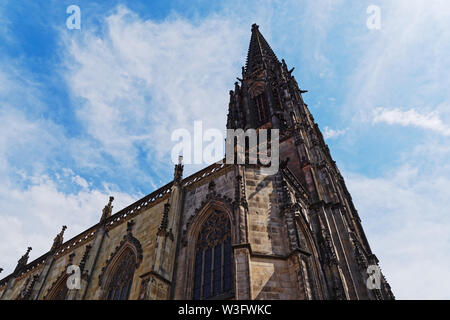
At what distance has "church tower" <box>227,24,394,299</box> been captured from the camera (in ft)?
37.0

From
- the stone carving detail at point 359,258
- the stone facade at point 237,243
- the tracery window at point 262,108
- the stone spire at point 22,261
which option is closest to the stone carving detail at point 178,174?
the stone facade at point 237,243

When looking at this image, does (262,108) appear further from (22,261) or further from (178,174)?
(22,261)

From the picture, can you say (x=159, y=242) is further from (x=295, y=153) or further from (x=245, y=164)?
(x=295, y=153)

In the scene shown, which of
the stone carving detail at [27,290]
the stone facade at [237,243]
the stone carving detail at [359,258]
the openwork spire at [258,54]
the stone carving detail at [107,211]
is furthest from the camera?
the openwork spire at [258,54]

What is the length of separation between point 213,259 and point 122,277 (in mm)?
4810

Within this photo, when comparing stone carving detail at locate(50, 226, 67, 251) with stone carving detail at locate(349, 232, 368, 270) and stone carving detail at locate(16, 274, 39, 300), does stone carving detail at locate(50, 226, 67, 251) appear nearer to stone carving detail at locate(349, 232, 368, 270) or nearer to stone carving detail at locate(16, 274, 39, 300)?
stone carving detail at locate(16, 274, 39, 300)

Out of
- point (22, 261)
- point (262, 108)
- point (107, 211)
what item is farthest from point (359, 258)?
point (22, 261)

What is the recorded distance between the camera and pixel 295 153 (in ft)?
61.3

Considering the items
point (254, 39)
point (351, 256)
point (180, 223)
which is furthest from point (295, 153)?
point (254, 39)

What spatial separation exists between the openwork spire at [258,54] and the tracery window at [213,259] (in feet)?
72.9

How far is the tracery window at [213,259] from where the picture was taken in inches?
420

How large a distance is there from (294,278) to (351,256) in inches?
199

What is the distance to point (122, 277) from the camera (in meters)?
13.9

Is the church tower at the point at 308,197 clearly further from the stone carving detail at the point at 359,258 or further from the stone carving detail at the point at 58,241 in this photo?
the stone carving detail at the point at 58,241
